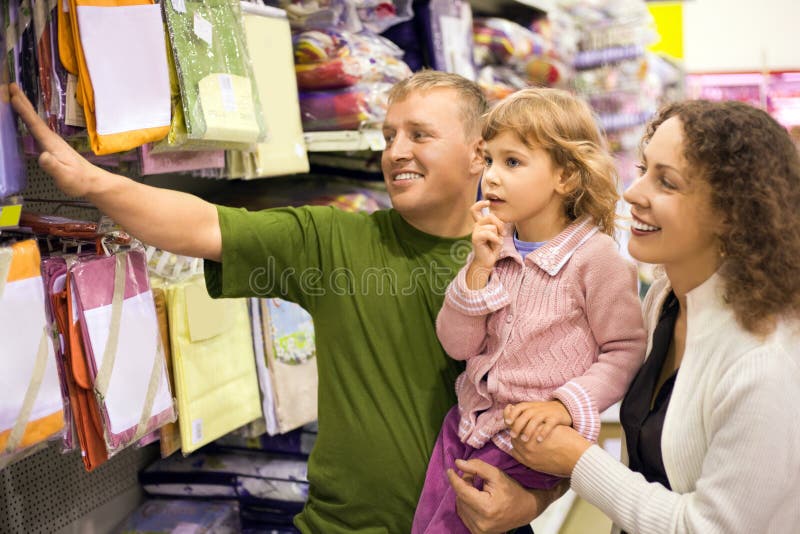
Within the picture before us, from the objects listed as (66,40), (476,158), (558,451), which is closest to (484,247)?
(558,451)

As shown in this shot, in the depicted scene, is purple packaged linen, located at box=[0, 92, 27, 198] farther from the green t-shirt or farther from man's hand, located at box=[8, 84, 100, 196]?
the green t-shirt

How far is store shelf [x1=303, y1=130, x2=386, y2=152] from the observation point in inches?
95.0

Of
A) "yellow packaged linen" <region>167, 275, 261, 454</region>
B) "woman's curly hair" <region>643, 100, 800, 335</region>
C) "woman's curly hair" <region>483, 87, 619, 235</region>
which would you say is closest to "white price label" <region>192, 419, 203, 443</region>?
"yellow packaged linen" <region>167, 275, 261, 454</region>

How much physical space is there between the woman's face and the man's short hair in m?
0.65

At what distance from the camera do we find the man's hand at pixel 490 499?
1459 millimetres

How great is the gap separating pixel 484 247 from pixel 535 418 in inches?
13.1

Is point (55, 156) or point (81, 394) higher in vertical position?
point (55, 156)

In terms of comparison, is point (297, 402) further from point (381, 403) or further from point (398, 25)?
point (398, 25)

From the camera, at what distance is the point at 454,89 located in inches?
73.8

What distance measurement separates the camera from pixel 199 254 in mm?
1519

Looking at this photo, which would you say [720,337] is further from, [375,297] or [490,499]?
[375,297]

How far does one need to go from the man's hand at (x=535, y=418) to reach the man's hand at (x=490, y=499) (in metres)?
0.12

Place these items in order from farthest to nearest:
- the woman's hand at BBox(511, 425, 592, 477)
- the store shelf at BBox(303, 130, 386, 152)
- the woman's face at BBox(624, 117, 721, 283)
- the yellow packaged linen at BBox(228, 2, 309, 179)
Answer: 1. the store shelf at BBox(303, 130, 386, 152)
2. the yellow packaged linen at BBox(228, 2, 309, 179)
3. the woman's hand at BBox(511, 425, 592, 477)
4. the woman's face at BBox(624, 117, 721, 283)

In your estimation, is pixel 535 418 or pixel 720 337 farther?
pixel 535 418
